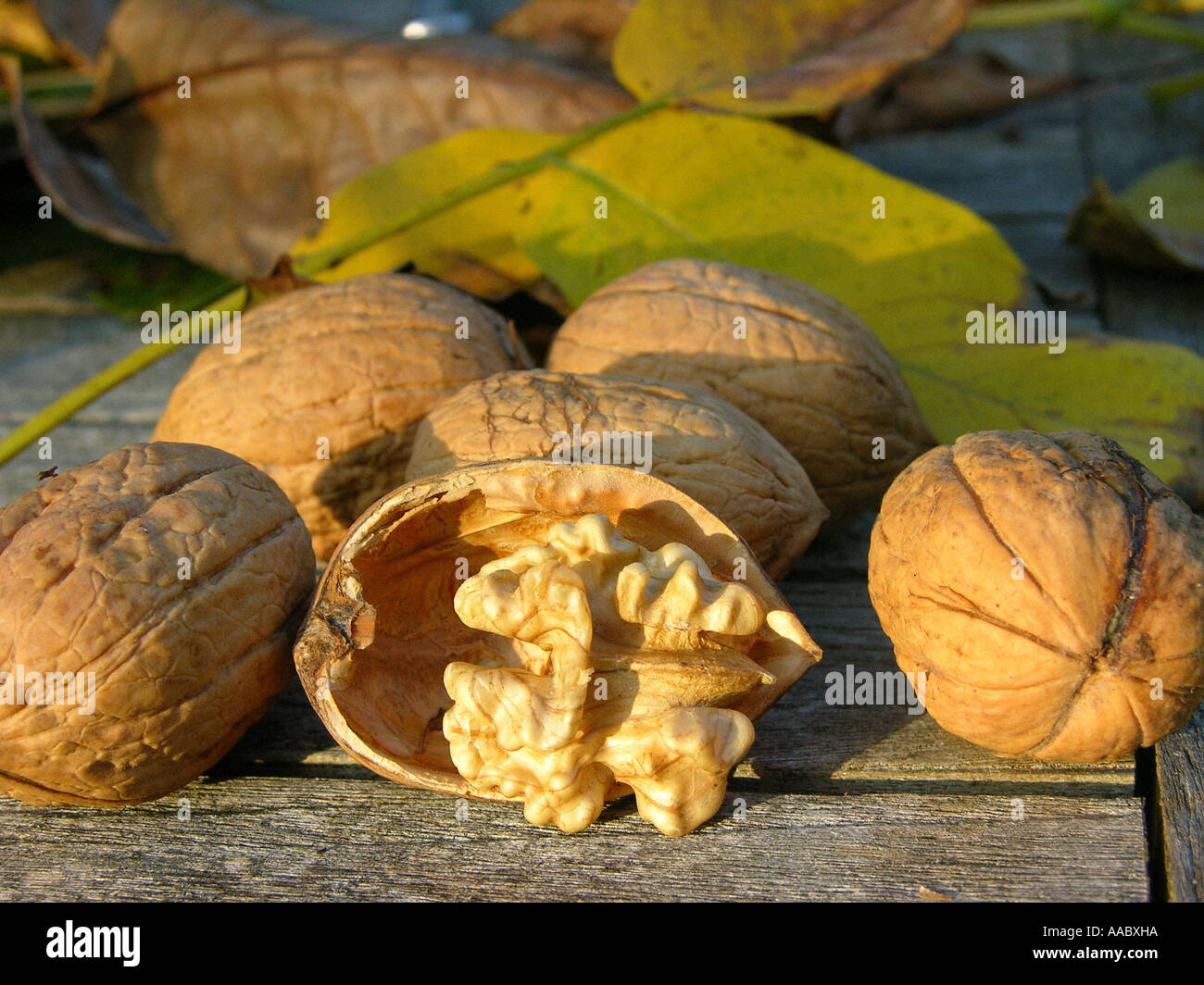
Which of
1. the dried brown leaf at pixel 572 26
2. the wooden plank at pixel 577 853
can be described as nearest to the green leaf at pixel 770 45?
the dried brown leaf at pixel 572 26

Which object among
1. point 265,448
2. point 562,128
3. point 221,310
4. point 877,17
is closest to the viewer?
point 265,448

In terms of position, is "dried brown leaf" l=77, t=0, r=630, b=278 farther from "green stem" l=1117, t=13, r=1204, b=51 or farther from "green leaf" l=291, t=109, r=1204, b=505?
"green stem" l=1117, t=13, r=1204, b=51

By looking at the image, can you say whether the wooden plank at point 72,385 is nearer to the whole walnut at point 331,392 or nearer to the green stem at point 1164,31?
the whole walnut at point 331,392

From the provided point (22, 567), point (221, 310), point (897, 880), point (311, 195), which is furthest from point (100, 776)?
point (311, 195)

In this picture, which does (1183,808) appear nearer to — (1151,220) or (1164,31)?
(1151,220)

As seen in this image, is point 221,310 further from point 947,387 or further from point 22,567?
point 947,387
